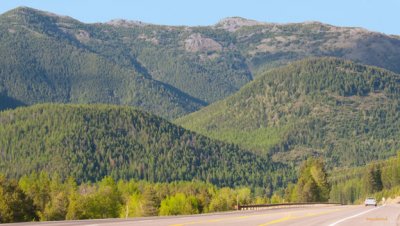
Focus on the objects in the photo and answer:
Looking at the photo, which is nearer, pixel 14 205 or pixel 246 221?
pixel 246 221

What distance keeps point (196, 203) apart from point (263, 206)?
75.0 m

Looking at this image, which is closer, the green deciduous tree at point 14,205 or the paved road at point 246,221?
the paved road at point 246,221

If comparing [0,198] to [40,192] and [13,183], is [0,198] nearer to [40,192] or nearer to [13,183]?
[13,183]

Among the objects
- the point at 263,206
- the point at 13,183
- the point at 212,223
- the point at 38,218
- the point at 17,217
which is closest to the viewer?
the point at 212,223

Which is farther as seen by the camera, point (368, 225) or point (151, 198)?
point (151, 198)

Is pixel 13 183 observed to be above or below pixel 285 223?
above

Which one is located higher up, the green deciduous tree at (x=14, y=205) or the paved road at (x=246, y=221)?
the green deciduous tree at (x=14, y=205)

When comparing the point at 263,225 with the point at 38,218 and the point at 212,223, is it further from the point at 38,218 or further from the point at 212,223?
the point at 38,218

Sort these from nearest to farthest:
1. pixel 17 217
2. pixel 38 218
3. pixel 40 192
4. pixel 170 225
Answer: pixel 170 225, pixel 17 217, pixel 38 218, pixel 40 192

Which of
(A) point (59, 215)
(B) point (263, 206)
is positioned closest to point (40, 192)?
(A) point (59, 215)

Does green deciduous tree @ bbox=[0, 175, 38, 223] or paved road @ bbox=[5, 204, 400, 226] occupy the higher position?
green deciduous tree @ bbox=[0, 175, 38, 223]

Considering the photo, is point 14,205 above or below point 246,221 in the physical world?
above

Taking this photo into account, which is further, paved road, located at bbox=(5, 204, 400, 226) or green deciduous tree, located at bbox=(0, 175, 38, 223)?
green deciduous tree, located at bbox=(0, 175, 38, 223)

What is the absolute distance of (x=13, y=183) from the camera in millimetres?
140000
